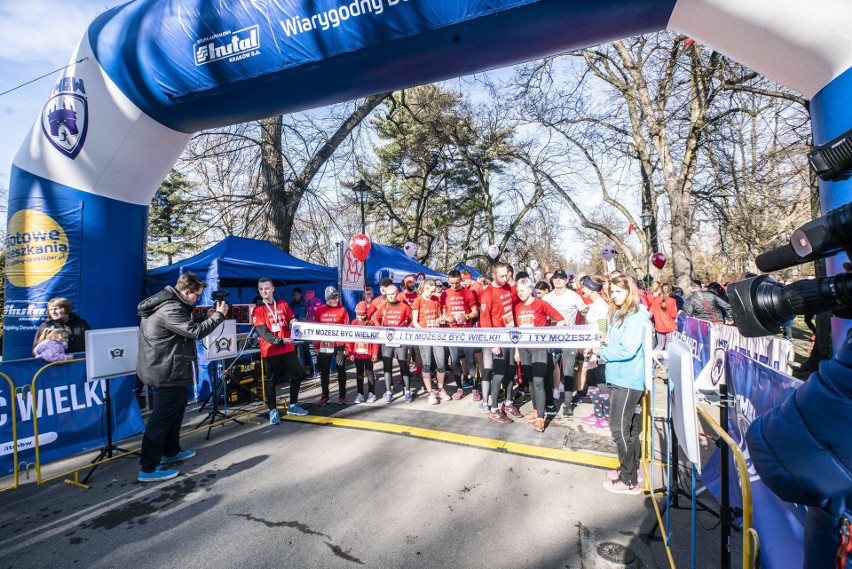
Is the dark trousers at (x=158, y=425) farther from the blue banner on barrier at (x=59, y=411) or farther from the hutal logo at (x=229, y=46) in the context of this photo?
the hutal logo at (x=229, y=46)

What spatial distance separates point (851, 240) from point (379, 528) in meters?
3.25

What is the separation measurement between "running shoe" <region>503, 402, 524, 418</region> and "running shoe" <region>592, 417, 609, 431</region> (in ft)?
3.18

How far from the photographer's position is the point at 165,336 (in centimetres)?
414

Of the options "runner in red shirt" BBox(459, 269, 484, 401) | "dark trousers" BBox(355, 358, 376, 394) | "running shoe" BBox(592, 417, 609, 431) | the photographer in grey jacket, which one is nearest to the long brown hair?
"running shoe" BBox(592, 417, 609, 431)

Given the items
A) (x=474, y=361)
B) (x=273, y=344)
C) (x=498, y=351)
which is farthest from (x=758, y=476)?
Answer: (x=273, y=344)

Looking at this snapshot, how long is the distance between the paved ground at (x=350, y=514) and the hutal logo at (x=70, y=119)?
13.8 ft

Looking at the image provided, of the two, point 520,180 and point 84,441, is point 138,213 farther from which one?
point 520,180

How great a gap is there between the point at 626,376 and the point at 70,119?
24.9 ft

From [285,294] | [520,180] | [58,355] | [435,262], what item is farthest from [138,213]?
Answer: [435,262]

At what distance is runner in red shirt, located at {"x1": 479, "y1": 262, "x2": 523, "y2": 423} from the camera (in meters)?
5.72

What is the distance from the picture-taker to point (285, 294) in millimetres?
11508

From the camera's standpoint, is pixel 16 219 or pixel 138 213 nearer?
pixel 16 219

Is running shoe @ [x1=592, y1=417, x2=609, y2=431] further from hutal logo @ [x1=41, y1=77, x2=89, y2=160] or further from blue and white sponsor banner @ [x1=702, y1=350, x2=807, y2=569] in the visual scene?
hutal logo @ [x1=41, y1=77, x2=89, y2=160]

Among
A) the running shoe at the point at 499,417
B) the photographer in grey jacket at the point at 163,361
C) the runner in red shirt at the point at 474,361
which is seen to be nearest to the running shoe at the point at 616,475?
the running shoe at the point at 499,417
